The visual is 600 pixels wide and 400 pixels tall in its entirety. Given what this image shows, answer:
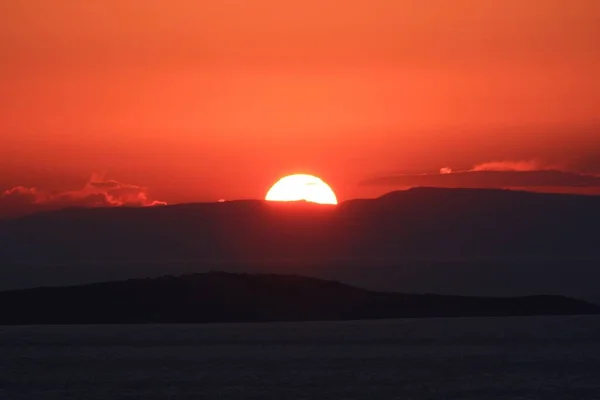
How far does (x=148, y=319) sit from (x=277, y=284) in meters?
9.67

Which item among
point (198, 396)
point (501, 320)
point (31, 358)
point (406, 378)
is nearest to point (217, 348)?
point (31, 358)

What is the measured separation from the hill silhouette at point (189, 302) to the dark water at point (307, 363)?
5.34 ft

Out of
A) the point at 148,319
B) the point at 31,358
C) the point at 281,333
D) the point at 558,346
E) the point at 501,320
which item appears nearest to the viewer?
the point at 31,358

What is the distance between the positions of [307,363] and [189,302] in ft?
104

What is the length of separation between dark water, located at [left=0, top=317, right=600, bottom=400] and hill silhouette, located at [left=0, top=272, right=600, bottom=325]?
163 centimetres

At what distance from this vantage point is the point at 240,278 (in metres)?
96.2

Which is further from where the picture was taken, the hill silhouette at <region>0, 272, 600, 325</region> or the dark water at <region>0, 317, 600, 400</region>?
the hill silhouette at <region>0, 272, 600, 325</region>

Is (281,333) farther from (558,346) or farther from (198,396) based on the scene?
(198,396)

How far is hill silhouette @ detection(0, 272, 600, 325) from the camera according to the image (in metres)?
93.6

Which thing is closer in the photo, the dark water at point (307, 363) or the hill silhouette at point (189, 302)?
the dark water at point (307, 363)

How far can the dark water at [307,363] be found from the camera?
50281mm

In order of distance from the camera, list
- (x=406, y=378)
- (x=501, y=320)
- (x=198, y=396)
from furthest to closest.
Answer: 1. (x=501, y=320)
2. (x=406, y=378)
3. (x=198, y=396)

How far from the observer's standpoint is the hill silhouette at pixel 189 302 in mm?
93562

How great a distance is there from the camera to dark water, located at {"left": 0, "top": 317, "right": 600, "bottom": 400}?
50281 millimetres
